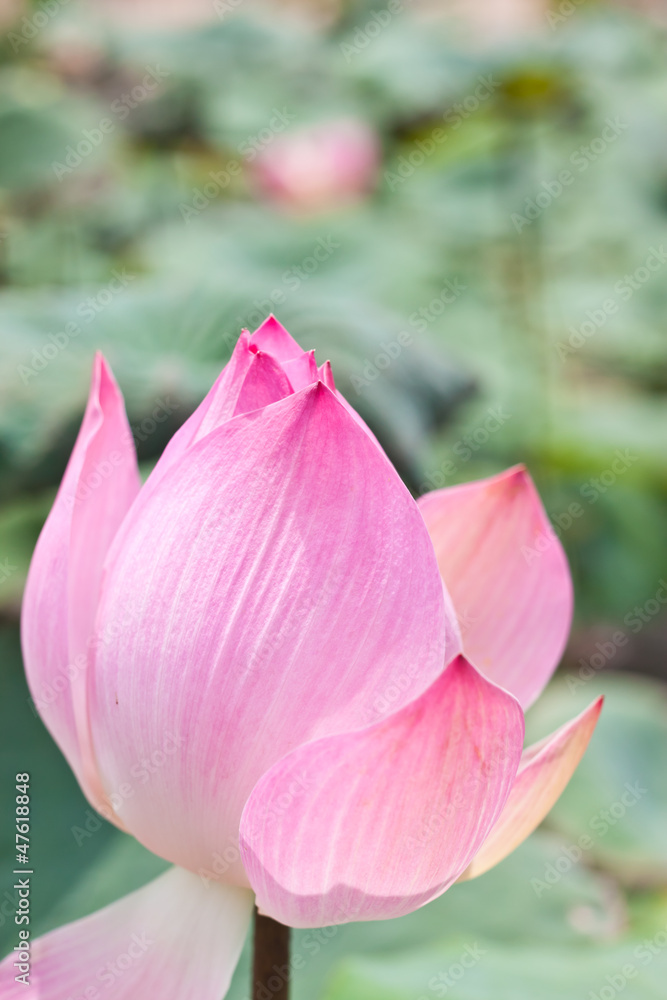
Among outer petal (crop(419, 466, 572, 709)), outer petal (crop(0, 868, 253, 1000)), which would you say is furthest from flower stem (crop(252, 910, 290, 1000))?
outer petal (crop(419, 466, 572, 709))

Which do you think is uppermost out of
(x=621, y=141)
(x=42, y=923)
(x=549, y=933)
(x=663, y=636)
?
(x=621, y=141)

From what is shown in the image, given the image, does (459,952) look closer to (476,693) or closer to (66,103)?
(476,693)

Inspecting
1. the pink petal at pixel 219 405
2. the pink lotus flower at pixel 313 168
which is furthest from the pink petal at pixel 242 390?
the pink lotus flower at pixel 313 168

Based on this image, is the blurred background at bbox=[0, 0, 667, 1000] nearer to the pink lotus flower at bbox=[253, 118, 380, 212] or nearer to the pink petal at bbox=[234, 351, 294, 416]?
the pink lotus flower at bbox=[253, 118, 380, 212]

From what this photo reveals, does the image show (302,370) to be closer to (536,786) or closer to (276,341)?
(276,341)

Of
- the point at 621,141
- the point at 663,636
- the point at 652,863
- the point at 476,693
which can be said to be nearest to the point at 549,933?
the point at 652,863

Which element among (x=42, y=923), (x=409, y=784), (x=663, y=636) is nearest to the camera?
(x=409, y=784)

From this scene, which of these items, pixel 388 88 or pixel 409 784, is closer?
pixel 409 784
